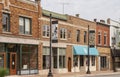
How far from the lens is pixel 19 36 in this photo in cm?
4062

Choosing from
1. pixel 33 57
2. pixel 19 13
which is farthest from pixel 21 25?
pixel 33 57

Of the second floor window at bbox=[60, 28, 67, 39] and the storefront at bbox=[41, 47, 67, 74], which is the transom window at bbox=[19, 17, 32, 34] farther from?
the second floor window at bbox=[60, 28, 67, 39]

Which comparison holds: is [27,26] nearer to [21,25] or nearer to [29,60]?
[21,25]

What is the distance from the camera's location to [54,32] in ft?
141

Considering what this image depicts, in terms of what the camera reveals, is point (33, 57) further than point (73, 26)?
No

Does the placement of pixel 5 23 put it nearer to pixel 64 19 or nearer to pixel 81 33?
pixel 64 19

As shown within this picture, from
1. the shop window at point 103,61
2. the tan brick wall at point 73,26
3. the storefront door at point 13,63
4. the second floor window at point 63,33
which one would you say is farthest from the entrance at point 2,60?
the shop window at point 103,61

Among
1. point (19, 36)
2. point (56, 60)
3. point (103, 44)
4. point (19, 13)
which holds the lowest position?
point (56, 60)

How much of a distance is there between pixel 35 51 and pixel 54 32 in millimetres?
3749

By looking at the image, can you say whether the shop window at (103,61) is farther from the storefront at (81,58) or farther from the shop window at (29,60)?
the shop window at (29,60)

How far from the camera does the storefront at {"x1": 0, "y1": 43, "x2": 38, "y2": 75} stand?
38.6m

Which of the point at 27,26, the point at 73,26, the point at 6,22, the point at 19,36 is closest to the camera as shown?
the point at 6,22

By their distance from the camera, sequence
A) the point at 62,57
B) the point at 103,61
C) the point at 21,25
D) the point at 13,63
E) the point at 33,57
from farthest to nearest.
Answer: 1. the point at 103,61
2. the point at 62,57
3. the point at 33,57
4. the point at 21,25
5. the point at 13,63

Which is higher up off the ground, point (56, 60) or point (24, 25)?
point (24, 25)
